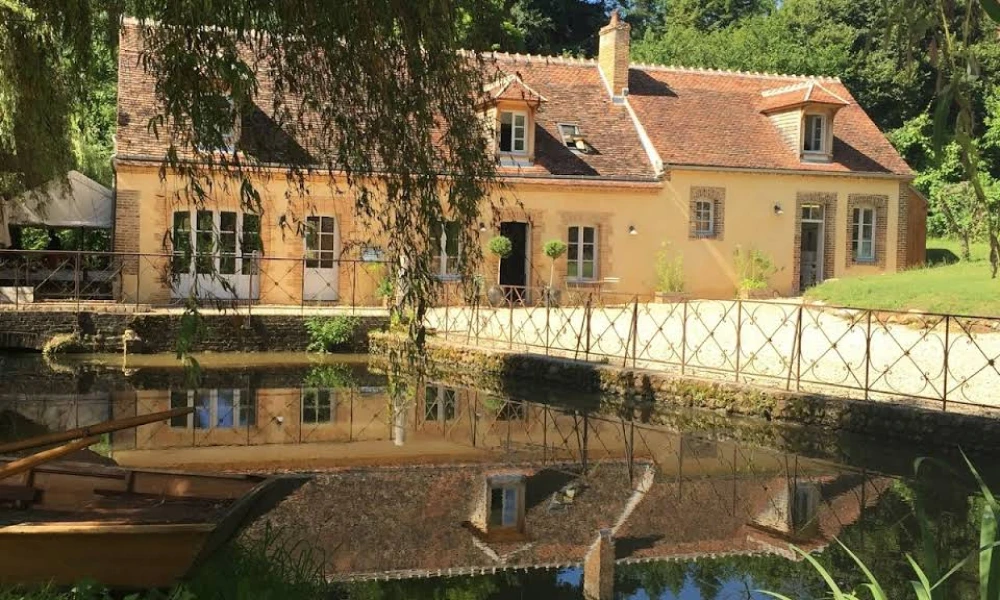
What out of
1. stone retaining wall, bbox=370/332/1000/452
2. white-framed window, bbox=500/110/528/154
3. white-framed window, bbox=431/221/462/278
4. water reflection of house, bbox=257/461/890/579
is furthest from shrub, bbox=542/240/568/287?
white-framed window, bbox=431/221/462/278

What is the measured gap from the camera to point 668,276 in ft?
68.5

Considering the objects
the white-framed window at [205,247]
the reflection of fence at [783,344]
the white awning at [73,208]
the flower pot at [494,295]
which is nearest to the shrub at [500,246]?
the flower pot at [494,295]

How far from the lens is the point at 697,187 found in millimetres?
21312

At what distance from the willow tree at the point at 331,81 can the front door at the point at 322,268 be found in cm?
1232

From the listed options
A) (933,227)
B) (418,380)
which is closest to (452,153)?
(418,380)

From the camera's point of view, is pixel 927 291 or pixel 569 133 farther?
pixel 569 133

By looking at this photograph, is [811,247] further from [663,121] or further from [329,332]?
[329,332]

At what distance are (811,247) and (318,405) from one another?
1401 cm

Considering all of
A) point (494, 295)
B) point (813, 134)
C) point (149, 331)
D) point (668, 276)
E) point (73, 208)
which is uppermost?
point (813, 134)

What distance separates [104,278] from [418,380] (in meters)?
6.66

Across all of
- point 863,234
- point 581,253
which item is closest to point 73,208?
point 581,253

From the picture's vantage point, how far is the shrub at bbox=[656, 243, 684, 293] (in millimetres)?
20859

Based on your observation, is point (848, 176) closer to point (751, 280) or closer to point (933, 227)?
point (751, 280)

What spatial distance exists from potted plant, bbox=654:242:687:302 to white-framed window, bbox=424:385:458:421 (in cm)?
798
